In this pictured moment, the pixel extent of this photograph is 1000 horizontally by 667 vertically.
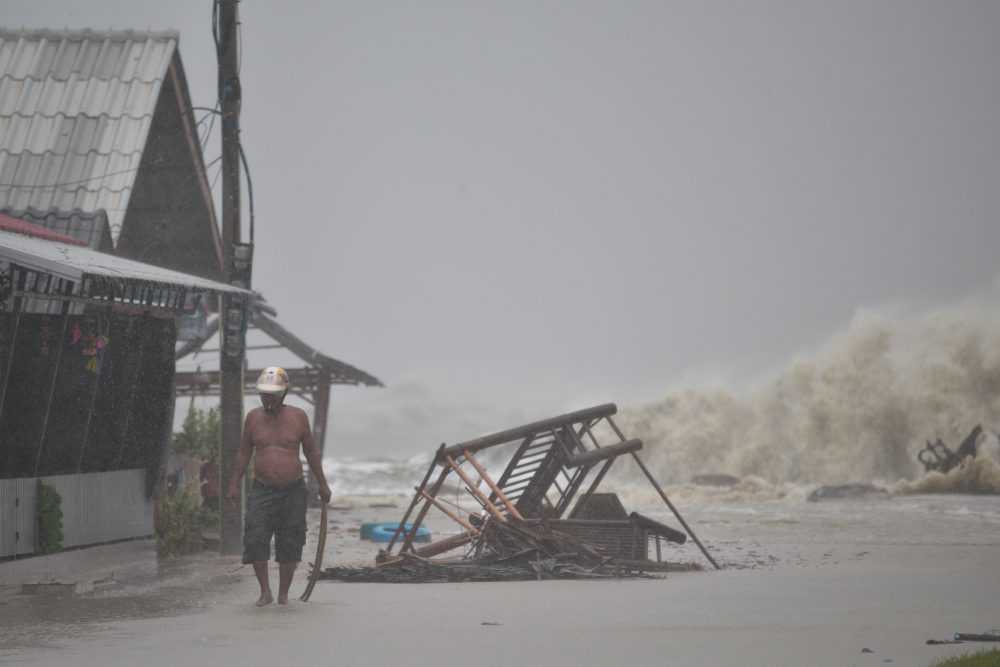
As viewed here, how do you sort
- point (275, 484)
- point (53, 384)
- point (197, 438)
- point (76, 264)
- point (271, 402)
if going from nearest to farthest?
point (275, 484) → point (271, 402) → point (76, 264) → point (53, 384) → point (197, 438)

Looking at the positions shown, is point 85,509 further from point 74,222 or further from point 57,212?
point 57,212

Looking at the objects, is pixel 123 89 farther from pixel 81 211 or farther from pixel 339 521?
pixel 339 521

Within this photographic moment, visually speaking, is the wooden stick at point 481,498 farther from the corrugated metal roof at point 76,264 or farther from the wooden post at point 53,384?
the wooden post at point 53,384

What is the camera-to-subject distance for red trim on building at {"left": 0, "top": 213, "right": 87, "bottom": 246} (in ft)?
50.0

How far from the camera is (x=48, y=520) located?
1380cm

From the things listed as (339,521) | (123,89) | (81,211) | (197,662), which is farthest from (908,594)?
(339,521)

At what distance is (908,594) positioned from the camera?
11.9 meters

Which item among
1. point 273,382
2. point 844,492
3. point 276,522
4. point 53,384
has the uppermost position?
point 844,492

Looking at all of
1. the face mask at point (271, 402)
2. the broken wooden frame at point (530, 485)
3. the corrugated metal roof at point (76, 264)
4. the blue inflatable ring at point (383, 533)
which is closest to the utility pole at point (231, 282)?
the corrugated metal roof at point (76, 264)

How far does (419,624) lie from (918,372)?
62.7 m

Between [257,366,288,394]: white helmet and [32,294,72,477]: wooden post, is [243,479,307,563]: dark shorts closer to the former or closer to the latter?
[257,366,288,394]: white helmet

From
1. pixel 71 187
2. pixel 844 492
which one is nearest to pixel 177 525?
pixel 71 187

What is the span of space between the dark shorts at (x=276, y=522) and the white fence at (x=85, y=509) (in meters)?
3.02

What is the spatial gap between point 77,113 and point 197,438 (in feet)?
16.6
